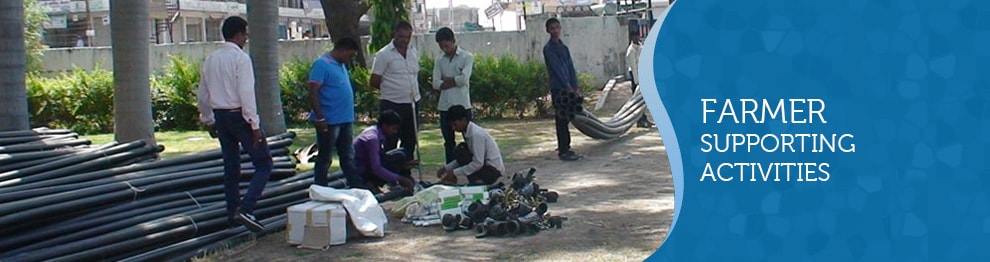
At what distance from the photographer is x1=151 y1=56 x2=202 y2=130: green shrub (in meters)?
19.2

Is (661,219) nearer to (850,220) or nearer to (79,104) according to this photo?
(850,220)

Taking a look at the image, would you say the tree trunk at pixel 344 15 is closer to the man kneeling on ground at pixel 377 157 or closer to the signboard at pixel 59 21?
the man kneeling on ground at pixel 377 157

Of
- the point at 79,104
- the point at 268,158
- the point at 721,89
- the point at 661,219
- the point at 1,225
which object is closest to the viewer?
the point at 721,89

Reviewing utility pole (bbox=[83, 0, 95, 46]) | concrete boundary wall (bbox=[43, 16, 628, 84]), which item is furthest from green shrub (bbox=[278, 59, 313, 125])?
utility pole (bbox=[83, 0, 95, 46])

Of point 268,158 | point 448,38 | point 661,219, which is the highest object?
point 448,38

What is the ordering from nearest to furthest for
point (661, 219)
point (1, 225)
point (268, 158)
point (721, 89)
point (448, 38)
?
point (721, 89) → point (1, 225) → point (268, 158) → point (661, 219) → point (448, 38)

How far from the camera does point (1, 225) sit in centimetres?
660

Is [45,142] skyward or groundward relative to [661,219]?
skyward

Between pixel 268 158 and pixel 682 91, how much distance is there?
4183 millimetres

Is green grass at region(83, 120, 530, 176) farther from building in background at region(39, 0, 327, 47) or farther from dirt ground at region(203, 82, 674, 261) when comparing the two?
building in background at region(39, 0, 327, 47)

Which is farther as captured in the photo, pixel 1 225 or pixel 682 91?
Result: pixel 1 225

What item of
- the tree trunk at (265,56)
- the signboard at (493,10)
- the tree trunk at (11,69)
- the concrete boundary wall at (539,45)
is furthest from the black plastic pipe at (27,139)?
the signboard at (493,10)

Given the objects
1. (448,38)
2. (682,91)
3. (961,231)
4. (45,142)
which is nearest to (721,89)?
(682,91)

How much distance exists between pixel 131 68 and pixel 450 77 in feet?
10.3
